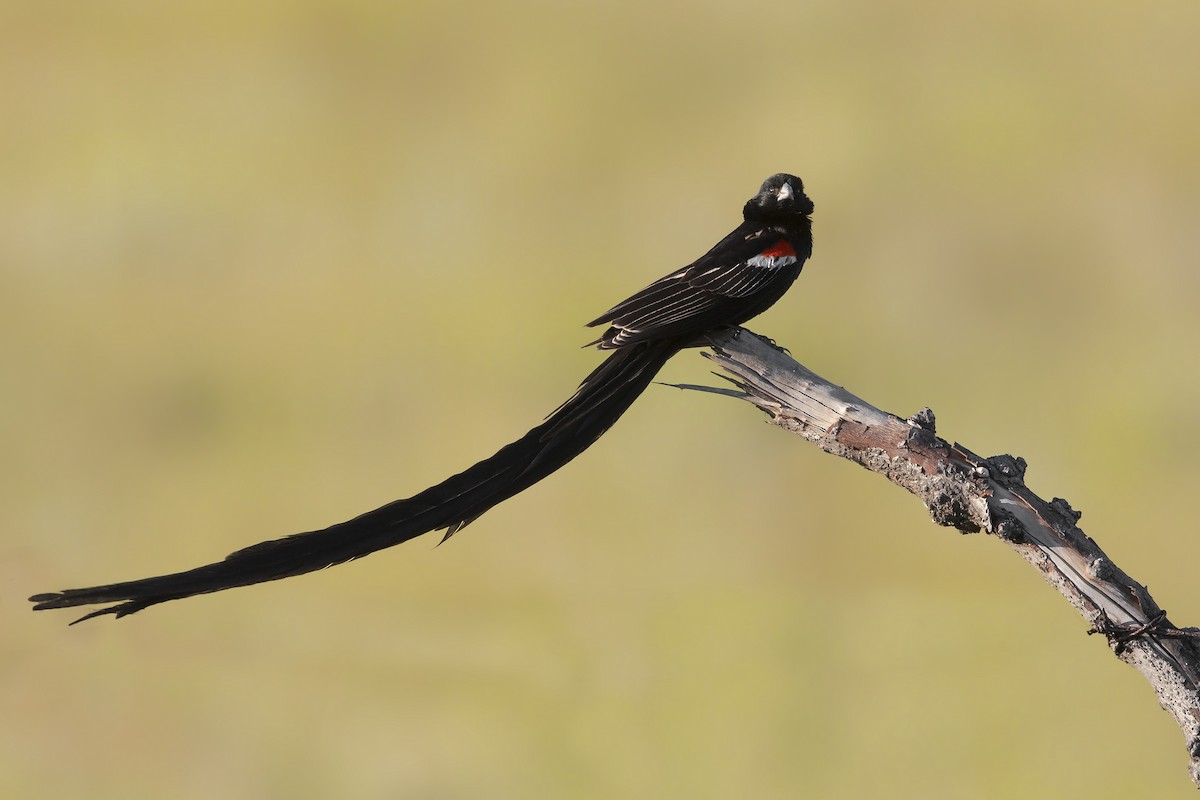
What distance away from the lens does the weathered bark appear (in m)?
2.68

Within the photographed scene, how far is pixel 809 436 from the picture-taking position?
3.12 meters

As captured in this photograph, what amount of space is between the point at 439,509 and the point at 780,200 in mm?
1547

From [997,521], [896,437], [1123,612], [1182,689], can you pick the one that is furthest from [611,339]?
[1182,689]

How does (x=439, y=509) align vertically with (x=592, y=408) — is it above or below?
below

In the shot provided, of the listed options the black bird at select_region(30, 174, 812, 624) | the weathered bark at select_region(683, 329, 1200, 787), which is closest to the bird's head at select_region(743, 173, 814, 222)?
the black bird at select_region(30, 174, 812, 624)

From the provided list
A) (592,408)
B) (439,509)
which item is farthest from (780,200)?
(439,509)

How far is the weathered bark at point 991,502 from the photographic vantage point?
2.68m

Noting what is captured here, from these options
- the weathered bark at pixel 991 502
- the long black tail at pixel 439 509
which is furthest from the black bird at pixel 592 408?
the weathered bark at pixel 991 502

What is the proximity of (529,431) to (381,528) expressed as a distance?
51cm

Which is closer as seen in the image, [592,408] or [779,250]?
[592,408]

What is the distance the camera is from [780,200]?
3.55 meters

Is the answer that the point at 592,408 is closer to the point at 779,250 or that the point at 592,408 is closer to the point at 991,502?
the point at 779,250

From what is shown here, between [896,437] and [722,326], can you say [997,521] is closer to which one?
[896,437]

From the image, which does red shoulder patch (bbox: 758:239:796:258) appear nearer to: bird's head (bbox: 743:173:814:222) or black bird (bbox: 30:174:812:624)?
black bird (bbox: 30:174:812:624)
